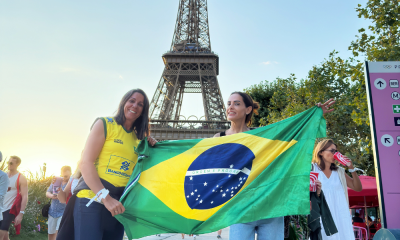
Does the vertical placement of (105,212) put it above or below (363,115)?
below

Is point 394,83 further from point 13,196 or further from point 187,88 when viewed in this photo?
point 187,88

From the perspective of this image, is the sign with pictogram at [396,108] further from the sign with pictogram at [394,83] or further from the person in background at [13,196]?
the person in background at [13,196]

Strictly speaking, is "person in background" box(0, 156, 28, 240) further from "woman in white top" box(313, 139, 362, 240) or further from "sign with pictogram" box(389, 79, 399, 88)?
"sign with pictogram" box(389, 79, 399, 88)

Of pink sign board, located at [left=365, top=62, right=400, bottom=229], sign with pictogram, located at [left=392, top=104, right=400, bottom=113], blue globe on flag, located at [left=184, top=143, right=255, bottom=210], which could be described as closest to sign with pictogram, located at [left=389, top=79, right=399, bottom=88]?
pink sign board, located at [left=365, top=62, right=400, bottom=229]

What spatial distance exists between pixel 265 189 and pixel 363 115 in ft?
29.0

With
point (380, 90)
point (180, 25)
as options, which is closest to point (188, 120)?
point (180, 25)

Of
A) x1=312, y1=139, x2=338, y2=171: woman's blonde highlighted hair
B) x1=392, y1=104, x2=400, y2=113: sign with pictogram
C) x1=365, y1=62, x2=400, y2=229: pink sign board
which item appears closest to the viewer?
x1=365, y1=62, x2=400, y2=229: pink sign board

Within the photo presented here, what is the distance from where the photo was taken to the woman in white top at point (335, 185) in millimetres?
3990

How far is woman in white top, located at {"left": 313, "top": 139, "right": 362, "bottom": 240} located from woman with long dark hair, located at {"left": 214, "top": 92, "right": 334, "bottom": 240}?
4.31 feet

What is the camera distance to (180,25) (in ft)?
156

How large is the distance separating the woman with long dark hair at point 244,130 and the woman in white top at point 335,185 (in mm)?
1315

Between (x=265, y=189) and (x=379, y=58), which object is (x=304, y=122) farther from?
(x=379, y=58)

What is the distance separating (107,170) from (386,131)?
3.12m

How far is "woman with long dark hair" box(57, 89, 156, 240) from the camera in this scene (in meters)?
2.43
